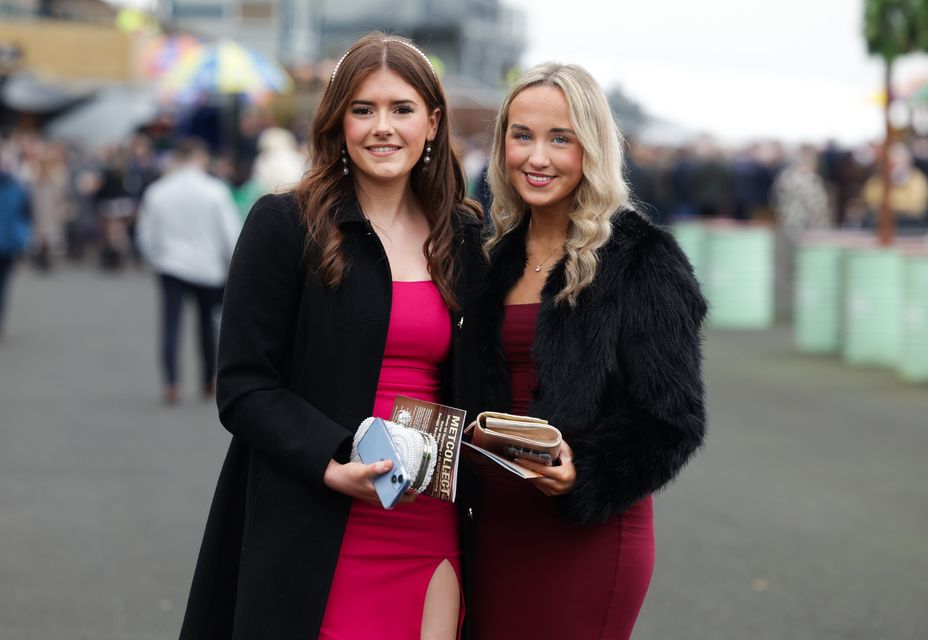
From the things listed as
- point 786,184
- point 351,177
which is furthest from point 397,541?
point 786,184

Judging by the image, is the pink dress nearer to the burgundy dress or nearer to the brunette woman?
the brunette woman

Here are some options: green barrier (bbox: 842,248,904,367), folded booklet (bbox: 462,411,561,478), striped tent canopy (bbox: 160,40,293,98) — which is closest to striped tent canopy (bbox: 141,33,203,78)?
striped tent canopy (bbox: 160,40,293,98)

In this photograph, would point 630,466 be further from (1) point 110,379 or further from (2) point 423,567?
(1) point 110,379

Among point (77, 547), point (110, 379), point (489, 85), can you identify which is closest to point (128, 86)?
point (489, 85)

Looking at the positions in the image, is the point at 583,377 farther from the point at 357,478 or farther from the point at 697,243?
the point at 697,243

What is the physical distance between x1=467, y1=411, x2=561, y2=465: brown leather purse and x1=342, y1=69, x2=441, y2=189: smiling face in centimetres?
68

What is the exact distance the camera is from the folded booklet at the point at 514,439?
3.26 meters

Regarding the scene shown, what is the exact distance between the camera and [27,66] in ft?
133

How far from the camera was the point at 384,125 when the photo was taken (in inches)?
138

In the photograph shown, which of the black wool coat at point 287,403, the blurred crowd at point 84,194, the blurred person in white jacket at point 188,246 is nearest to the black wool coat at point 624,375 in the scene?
the black wool coat at point 287,403

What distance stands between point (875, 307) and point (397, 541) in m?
11.3

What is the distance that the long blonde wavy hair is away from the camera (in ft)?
11.8

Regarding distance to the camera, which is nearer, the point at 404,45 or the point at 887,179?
the point at 404,45

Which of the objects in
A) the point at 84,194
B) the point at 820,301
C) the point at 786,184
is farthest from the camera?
the point at 84,194
